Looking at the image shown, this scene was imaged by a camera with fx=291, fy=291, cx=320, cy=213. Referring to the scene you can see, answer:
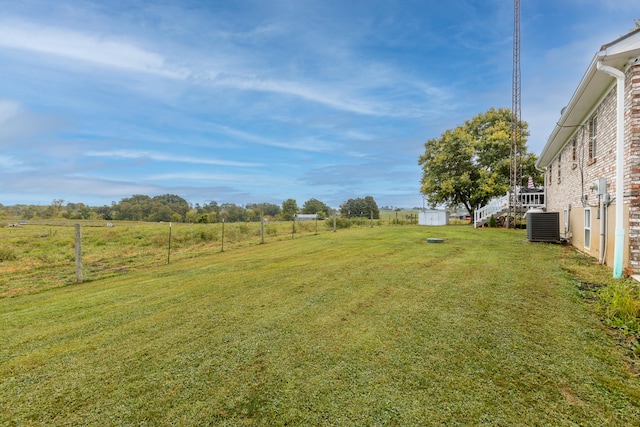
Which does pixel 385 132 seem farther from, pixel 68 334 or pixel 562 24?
pixel 68 334

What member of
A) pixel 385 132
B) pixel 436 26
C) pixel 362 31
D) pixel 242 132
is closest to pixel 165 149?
pixel 242 132

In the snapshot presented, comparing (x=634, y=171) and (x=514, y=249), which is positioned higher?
(x=634, y=171)

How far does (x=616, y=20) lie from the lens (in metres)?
9.73

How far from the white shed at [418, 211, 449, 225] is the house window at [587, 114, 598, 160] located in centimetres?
1756

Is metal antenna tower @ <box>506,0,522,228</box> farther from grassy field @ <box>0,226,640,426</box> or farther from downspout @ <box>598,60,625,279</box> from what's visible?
grassy field @ <box>0,226,640,426</box>

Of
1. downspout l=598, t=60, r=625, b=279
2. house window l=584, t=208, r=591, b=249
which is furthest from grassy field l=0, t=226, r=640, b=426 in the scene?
house window l=584, t=208, r=591, b=249

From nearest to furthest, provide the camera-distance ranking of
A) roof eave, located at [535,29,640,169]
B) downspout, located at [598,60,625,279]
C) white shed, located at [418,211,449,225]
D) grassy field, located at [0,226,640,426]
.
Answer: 1. grassy field, located at [0,226,640,426]
2. roof eave, located at [535,29,640,169]
3. downspout, located at [598,60,625,279]
4. white shed, located at [418,211,449,225]

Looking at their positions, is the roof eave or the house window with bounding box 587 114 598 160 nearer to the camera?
the roof eave

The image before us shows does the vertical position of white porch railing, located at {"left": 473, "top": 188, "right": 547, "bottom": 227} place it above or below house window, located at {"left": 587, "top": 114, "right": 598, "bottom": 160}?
below

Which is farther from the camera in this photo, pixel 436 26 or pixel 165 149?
pixel 165 149

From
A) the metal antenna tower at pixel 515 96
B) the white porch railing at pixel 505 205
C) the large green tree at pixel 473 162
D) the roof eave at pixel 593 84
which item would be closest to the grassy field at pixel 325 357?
the roof eave at pixel 593 84

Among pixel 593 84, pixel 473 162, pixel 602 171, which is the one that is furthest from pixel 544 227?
pixel 473 162

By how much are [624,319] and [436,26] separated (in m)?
13.5

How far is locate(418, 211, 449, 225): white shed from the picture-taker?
2443cm
